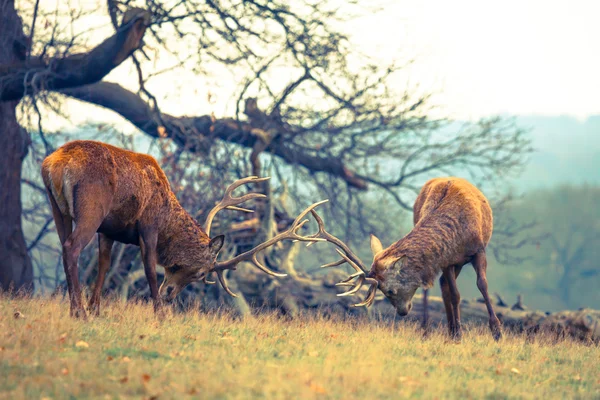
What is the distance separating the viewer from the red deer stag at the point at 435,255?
26.4 ft

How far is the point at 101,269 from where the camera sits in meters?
7.98

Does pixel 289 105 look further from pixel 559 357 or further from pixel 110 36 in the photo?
pixel 559 357

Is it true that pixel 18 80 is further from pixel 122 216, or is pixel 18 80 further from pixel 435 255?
pixel 435 255

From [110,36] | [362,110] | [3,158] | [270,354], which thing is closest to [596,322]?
[362,110]

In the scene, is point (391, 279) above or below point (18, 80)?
below

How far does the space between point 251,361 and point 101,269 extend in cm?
289

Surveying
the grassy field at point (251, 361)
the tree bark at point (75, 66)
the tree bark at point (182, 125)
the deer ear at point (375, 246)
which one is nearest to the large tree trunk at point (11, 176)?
the tree bark at point (75, 66)

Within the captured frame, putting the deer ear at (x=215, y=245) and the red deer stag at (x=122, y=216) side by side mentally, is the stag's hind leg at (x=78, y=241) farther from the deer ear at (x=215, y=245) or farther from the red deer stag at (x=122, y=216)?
the deer ear at (x=215, y=245)

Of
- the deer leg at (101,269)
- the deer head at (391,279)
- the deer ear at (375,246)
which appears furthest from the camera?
the deer ear at (375,246)

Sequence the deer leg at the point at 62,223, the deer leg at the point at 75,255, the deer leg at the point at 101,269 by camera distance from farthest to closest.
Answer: the deer leg at the point at 101,269, the deer leg at the point at 62,223, the deer leg at the point at 75,255

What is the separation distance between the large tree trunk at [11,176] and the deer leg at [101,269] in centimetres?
384

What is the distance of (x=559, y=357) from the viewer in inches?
288

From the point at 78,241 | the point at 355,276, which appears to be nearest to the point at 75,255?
the point at 78,241

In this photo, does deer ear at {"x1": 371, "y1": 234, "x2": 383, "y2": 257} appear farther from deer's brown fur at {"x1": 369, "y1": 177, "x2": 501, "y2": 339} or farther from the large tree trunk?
the large tree trunk
